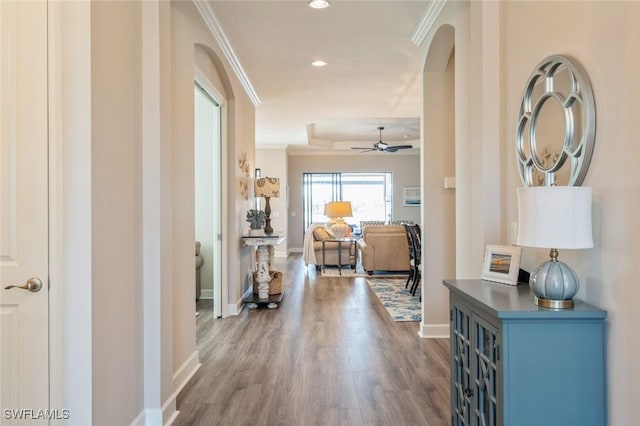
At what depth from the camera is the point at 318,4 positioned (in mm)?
3137

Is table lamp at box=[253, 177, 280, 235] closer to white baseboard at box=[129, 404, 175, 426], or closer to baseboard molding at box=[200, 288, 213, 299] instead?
baseboard molding at box=[200, 288, 213, 299]

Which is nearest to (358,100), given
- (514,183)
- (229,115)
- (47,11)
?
(229,115)

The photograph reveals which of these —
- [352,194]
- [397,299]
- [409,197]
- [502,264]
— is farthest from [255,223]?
[409,197]

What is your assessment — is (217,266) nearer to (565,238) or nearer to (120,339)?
(120,339)

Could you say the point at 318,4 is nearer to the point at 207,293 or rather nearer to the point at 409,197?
the point at 207,293

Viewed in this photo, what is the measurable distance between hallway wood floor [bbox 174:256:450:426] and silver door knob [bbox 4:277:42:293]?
1161 mm

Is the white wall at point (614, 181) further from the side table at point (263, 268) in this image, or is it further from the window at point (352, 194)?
the window at point (352, 194)

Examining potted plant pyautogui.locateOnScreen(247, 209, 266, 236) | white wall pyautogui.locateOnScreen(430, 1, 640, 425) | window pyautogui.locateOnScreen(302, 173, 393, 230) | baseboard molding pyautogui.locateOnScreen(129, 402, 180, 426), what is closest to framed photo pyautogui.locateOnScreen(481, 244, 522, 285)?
white wall pyautogui.locateOnScreen(430, 1, 640, 425)

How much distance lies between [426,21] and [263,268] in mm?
3250

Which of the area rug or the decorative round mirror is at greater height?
the decorative round mirror

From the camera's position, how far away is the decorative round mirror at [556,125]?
5.20ft

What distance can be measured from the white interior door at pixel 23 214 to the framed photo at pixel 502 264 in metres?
2.04

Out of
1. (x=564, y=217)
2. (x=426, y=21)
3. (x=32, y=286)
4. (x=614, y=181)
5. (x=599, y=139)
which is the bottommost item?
(x=32, y=286)

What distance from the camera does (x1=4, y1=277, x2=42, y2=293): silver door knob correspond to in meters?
1.64
